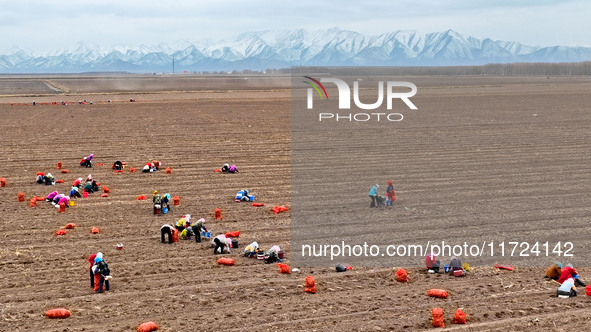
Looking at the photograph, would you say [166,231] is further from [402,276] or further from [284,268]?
[402,276]

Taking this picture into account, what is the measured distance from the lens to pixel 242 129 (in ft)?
145

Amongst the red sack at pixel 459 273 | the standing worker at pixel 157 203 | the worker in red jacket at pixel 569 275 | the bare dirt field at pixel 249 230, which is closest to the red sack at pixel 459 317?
the bare dirt field at pixel 249 230

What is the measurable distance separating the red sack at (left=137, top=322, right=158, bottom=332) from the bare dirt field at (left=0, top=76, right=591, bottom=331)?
0.24 meters

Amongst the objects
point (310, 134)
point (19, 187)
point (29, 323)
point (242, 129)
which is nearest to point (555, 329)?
point (29, 323)

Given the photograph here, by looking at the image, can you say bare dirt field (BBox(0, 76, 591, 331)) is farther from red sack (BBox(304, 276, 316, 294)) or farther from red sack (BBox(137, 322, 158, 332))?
red sack (BBox(137, 322, 158, 332))

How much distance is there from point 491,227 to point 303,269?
6156 millimetres

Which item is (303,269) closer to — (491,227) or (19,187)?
(491,227)

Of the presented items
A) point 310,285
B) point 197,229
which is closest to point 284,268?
point 310,285

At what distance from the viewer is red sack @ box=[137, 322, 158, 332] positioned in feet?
36.7

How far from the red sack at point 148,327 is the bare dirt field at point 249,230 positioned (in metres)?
0.24

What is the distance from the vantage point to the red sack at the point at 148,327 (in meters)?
11.2

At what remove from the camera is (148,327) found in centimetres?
1122

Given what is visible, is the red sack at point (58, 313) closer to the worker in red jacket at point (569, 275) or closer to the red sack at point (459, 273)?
the red sack at point (459, 273)

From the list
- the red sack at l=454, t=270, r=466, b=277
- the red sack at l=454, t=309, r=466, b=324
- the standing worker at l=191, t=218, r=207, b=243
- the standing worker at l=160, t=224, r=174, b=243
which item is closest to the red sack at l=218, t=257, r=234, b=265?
the standing worker at l=191, t=218, r=207, b=243
